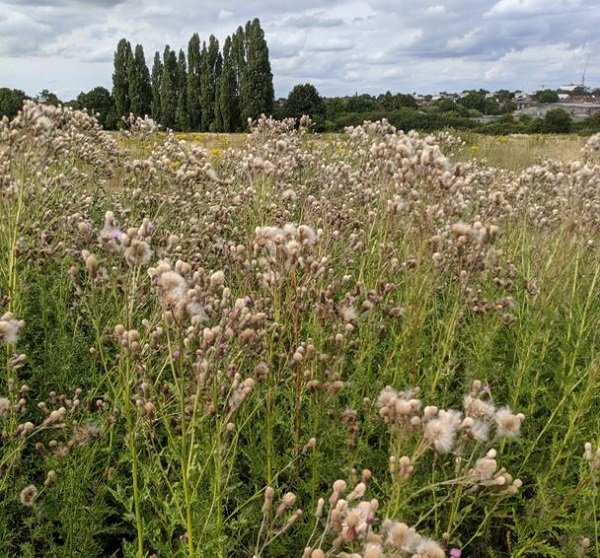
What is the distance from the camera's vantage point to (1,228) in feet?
10.9

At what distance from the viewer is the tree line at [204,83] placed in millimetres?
44375

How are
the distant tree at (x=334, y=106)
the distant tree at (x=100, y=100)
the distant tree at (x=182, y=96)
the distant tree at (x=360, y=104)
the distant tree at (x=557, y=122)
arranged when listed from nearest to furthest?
the distant tree at (x=557, y=122) → the distant tree at (x=182, y=96) → the distant tree at (x=100, y=100) → the distant tree at (x=334, y=106) → the distant tree at (x=360, y=104)

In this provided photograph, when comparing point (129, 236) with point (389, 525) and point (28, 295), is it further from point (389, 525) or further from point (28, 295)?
point (28, 295)

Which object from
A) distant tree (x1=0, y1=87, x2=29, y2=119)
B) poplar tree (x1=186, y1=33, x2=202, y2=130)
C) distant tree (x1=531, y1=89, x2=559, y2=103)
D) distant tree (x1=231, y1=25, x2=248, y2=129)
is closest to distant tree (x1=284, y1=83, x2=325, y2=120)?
distant tree (x1=231, y1=25, x2=248, y2=129)

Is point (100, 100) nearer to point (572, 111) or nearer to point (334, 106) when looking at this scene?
point (334, 106)

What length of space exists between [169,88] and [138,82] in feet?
7.68

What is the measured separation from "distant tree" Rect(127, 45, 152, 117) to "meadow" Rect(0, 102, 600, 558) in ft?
145

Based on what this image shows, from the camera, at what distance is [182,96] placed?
46125 mm

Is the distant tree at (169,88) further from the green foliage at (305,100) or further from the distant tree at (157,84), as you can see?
the green foliage at (305,100)

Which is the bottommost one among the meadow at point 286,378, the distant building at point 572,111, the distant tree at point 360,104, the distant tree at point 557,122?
the meadow at point 286,378

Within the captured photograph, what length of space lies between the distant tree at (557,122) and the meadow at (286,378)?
1406 inches

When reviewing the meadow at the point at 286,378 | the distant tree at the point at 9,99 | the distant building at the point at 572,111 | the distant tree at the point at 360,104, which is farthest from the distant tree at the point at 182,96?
the meadow at the point at 286,378

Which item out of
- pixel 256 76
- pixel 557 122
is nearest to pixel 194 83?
pixel 256 76

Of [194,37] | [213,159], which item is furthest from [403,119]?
[213,159]
